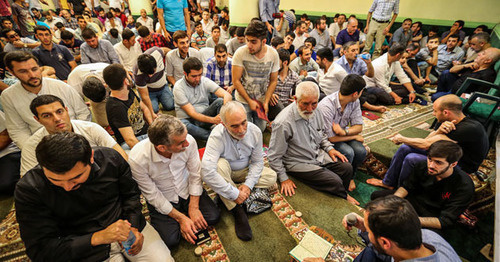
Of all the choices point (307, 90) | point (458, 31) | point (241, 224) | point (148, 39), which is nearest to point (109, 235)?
point (241, 224)

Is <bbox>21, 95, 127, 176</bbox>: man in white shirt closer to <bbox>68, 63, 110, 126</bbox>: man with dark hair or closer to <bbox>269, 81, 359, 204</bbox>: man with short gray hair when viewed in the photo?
<bbox>68, 63, 110, 126</bbox>: man with dark hair

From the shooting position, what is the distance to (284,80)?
3766mm

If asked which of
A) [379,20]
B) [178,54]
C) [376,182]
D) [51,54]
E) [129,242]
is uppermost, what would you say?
[379,20]

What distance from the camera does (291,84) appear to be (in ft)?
12.6

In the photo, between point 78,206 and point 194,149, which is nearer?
point 78,206

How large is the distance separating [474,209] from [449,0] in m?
6.62

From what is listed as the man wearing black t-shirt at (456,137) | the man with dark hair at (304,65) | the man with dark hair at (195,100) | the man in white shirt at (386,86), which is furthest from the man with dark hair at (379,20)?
the man with dark hair at (195,100)

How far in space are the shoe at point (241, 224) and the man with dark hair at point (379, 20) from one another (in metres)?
6.15

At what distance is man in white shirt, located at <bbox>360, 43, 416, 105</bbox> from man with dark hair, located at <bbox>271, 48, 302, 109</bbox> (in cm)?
144

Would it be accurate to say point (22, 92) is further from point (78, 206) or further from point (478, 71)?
point (478, 71)

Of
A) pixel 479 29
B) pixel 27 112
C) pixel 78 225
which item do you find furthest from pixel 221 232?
pixel 479 29

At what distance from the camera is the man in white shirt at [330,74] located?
12.0 ft

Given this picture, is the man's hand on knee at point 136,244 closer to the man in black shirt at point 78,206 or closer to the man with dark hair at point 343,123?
the man in black shirt at point 78,206

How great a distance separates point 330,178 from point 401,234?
1.28 m
